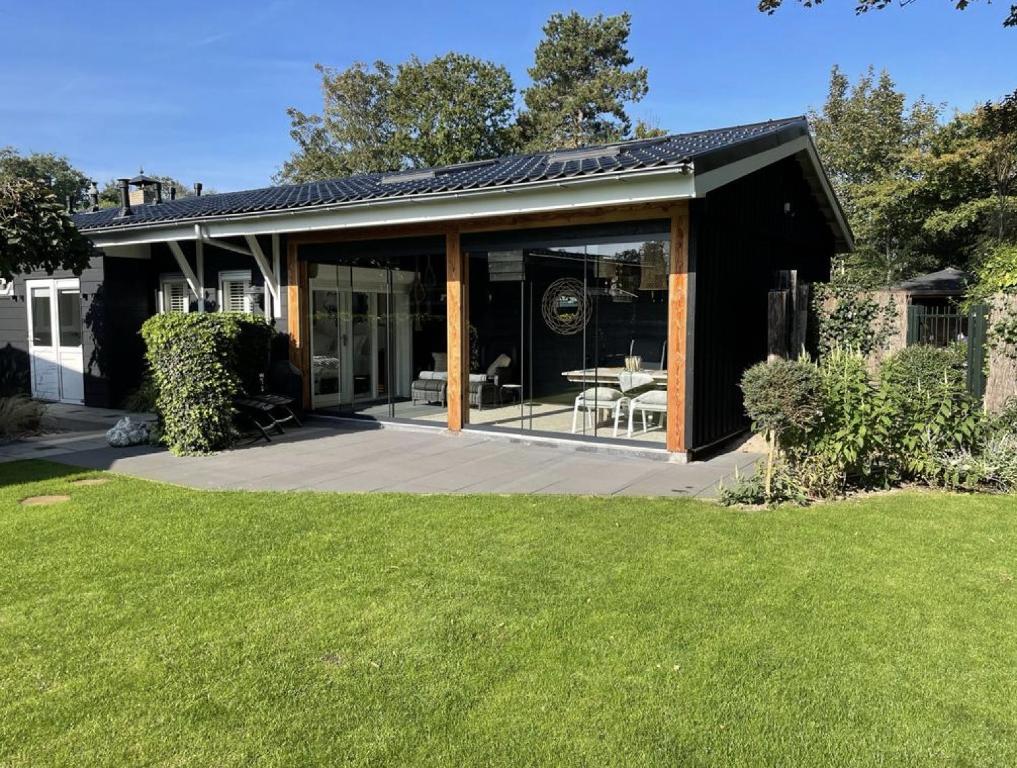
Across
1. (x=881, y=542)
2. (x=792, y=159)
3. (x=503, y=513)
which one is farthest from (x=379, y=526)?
(x=792, y=159)

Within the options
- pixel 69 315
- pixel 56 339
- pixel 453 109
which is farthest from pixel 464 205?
pixel 453 109

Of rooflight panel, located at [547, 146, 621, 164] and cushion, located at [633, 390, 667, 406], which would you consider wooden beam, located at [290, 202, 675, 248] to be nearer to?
rooflight panel, located at [547, 146, 621, 164]

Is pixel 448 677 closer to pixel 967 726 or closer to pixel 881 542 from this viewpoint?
pixel 967 726

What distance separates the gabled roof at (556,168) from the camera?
700 cm

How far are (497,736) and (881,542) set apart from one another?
132 inches

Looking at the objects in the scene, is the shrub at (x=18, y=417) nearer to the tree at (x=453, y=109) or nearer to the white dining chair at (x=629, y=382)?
the white dining chair at (x=629, y=382)

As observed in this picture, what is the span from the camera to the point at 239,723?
268 cm

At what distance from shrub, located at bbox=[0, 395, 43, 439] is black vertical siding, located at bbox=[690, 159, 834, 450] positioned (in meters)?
8.47

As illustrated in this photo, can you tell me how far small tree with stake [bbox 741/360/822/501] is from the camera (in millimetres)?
5730

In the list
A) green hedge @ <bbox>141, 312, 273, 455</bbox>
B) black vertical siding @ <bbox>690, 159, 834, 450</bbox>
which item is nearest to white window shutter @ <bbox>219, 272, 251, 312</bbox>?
green hedge @ <bbox>141, 312, 273, 455</bbox>

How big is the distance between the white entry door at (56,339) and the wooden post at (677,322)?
33.7 feet

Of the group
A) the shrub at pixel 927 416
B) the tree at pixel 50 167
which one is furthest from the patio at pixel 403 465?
the tree at pixel 50 167

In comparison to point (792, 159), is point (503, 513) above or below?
below

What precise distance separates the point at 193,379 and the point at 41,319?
23.3 ft
